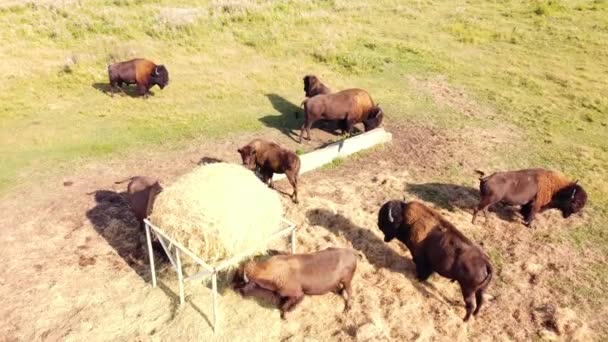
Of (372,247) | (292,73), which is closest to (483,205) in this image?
(372,247)

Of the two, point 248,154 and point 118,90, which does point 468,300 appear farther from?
point 118,90

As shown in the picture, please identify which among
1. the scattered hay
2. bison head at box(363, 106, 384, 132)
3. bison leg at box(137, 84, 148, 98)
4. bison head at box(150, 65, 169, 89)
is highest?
bison head at box(363, 106, 384, 132)

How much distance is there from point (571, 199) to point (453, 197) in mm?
2248

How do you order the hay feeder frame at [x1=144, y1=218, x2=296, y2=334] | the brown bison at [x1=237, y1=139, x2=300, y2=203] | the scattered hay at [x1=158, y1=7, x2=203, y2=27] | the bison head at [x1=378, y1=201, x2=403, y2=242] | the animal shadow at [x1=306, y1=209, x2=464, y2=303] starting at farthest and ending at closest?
the scattered hay at [x1=158, y1=7, x2=203, y2=27] → the brown bison at [x1=237, y1=139, x2=300, y2=203] → the bison head at [x1=378, y1=201, x2=403, y2=242] → the animal shadow at [x1=306, y1=209, x2=464, y2=303] → the hay feeder frame at [x1=144, y1=218, x2=296, y2=334]

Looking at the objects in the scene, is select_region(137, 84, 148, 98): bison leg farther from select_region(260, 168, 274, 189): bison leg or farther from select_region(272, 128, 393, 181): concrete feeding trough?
select_region(260, 168, 274, 189): bison leg

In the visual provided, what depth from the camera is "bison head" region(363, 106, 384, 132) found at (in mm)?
13539

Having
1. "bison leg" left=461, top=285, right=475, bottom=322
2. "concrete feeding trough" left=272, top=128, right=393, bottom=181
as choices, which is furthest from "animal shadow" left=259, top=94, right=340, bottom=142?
"bison leg" left=461, top=285, right=475, bottom=322

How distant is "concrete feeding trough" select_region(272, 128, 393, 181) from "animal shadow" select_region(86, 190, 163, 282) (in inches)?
129

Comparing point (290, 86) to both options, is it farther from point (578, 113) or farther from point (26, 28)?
point (26, 28)

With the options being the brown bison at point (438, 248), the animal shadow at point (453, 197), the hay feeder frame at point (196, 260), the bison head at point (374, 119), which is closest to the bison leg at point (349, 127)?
the bison head at point (374, 119)

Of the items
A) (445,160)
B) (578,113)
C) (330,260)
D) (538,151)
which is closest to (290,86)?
(445,160)

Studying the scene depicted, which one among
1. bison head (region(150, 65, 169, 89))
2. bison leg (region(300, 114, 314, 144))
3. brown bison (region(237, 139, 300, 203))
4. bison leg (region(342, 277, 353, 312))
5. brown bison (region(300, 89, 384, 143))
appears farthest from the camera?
bison head (region(150, 65, 169, 89))

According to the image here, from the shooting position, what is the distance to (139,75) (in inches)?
601

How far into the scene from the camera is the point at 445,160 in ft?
40.9
